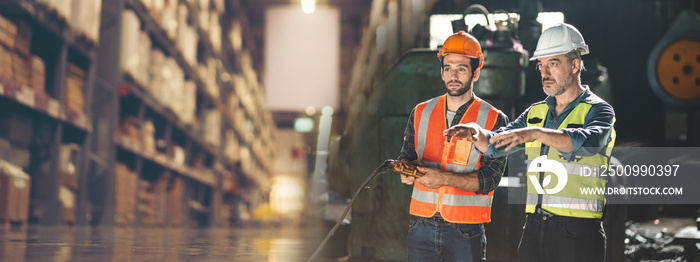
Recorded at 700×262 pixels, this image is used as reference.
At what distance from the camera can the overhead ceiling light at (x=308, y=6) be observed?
1309 centimetres

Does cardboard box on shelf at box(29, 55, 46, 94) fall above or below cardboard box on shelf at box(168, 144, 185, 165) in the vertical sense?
above

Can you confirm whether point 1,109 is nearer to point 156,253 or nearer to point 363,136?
point 156,253

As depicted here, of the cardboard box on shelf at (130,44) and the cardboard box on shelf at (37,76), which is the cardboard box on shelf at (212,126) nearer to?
the cardboard box on shelf at (130,44)

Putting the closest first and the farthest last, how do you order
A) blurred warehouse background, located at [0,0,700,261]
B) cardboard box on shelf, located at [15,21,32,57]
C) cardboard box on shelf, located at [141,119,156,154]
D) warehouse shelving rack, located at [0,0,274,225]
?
blurred warehouse background, located at [0,0,700,261]
cardboard box on shelf, located at [15,21,32,57]
warehouse shelving rack, located at [0,0,274,225]
cardboard box on shelf, located at [141,119,156,154]

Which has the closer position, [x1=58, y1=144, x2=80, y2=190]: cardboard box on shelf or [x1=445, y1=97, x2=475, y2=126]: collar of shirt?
[x1=445, y1=97, x2=475, y2=126]: collar of shirt

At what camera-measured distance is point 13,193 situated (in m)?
5.89

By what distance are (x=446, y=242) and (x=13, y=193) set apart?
5359mm

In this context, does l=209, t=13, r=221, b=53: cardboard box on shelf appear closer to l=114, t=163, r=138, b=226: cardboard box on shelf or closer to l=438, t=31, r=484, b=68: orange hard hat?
l=114, t=163, r=138, b=226: cardboard box on shelf

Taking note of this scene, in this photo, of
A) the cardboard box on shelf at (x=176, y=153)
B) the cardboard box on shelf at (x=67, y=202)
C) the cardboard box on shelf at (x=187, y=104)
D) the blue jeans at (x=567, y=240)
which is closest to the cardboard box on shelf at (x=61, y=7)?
the cardboard box on shelf at (x=67, y=202)

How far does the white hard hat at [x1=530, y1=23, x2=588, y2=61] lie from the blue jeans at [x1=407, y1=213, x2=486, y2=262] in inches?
22.2

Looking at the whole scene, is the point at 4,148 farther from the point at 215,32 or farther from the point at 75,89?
the point at 215,32

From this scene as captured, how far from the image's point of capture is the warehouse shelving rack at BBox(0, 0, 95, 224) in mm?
6137

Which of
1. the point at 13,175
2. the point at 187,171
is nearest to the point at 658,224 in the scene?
the point at 13,175

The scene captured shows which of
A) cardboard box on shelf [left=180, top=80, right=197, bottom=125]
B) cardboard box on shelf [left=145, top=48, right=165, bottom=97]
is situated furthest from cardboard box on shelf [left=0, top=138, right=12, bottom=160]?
cardboard box on shelf [left=180, top=80, right=197, bottom=125]
